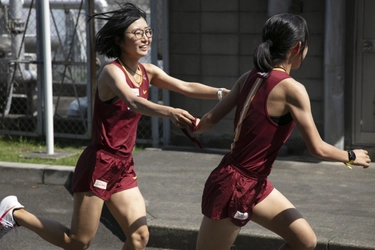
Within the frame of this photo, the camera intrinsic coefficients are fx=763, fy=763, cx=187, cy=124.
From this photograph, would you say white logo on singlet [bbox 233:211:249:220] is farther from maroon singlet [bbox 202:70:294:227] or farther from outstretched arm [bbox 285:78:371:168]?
outstretched arm [bbox 285:78:371:168]

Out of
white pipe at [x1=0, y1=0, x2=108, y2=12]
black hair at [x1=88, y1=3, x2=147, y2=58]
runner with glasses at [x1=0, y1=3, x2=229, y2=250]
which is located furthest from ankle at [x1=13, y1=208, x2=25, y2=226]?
white pipe at [x1=0, y1=0, x2=108, y2=12]

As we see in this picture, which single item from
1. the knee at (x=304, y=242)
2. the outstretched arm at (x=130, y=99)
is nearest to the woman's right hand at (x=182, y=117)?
the outstretched arm at (x=130, y=99)

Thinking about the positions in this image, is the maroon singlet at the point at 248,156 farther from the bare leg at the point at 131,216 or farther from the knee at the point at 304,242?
the bare leg at the point at 131,216

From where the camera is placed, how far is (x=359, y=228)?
605 cm

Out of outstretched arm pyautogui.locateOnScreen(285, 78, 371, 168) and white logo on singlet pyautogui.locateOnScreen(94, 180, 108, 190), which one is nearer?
outstretched arm pyautogui.locateOnScreen(285, 78, 371, 168)

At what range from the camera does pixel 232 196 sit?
13.5ft

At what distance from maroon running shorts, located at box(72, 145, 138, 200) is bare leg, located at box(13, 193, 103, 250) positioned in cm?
6

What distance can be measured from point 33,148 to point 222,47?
8.88ft

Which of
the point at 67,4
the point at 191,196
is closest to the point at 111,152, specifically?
the point at 191,196

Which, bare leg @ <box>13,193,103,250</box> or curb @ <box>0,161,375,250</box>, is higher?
bare leg @ <box>13,193,103,250</box>

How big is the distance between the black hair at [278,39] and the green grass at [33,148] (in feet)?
15.7

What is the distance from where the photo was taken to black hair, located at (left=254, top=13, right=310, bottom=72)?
13.2ft

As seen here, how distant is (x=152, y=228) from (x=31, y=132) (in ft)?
14.7

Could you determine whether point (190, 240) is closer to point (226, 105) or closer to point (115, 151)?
point (115, 151)
